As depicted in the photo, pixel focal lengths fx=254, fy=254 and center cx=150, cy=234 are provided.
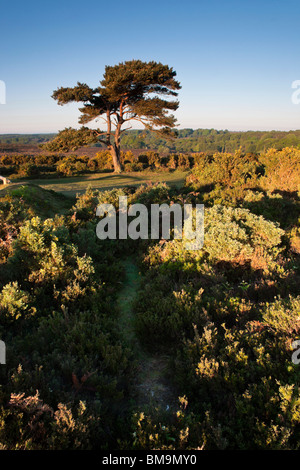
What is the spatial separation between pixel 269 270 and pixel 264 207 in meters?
3.55

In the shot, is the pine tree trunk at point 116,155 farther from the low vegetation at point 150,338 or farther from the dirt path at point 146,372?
the dirt path at point 146,372

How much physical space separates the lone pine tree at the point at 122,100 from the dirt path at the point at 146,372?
15.5 meters

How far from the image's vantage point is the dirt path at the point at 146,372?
2.78 m

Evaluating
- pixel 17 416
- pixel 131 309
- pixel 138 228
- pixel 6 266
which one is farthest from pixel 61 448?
pixel 138 228

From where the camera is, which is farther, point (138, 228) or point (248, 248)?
point (138, 228)

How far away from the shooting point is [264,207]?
7762 millimetres

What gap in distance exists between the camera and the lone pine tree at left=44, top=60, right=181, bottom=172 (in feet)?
52.2

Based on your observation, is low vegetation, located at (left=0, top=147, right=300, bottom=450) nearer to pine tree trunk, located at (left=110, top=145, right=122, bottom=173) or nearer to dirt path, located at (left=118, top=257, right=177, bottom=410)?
dirt path, located at (left=118, top=257, right=177, bottom=410)

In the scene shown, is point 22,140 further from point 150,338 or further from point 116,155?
point 150,338

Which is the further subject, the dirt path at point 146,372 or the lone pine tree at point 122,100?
the lone pine tree at point 122,100

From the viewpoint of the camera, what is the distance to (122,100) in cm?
1869

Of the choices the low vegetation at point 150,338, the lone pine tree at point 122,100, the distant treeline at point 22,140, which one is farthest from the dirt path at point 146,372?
the distant treeline at point 22,140

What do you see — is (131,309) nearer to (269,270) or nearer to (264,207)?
(269,270)

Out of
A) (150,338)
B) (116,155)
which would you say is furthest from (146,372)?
(116,155)
